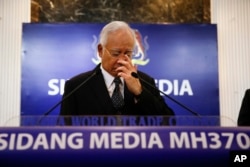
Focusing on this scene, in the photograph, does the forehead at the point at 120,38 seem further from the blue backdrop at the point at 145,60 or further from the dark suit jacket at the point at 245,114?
the dark suit jacket at the point at 245,114

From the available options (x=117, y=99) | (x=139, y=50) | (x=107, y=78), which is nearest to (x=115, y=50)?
(x=107, y=78)

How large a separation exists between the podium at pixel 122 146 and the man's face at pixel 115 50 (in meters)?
1.65

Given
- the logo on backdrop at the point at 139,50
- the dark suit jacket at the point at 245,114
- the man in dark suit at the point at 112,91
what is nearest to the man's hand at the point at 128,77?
the man in dark suit at the point at 112,91

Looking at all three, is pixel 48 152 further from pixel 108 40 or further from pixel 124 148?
pixel 108 40

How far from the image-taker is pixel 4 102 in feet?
13.5

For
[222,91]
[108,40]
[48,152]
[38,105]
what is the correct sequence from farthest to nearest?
[222,91], [38,105], [108,40], [48,152]

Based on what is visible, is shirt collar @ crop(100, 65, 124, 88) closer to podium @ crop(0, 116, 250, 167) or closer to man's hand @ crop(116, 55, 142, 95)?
man's hand @ crop(116, 55, 142, 95)

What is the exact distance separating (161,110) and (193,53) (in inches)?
78.5

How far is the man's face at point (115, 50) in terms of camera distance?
118 inches

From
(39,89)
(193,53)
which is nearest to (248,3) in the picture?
(193,53)

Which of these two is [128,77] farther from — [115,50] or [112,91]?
[115,50]

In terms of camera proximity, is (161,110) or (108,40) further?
(108,40)

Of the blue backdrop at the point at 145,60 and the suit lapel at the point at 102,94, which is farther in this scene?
the blue backdrop at the point at 145,60

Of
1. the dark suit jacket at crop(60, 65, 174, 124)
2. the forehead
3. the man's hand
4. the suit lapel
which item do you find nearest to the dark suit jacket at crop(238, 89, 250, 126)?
the dark suit jacket at crop(60, 65, 174, 124)
